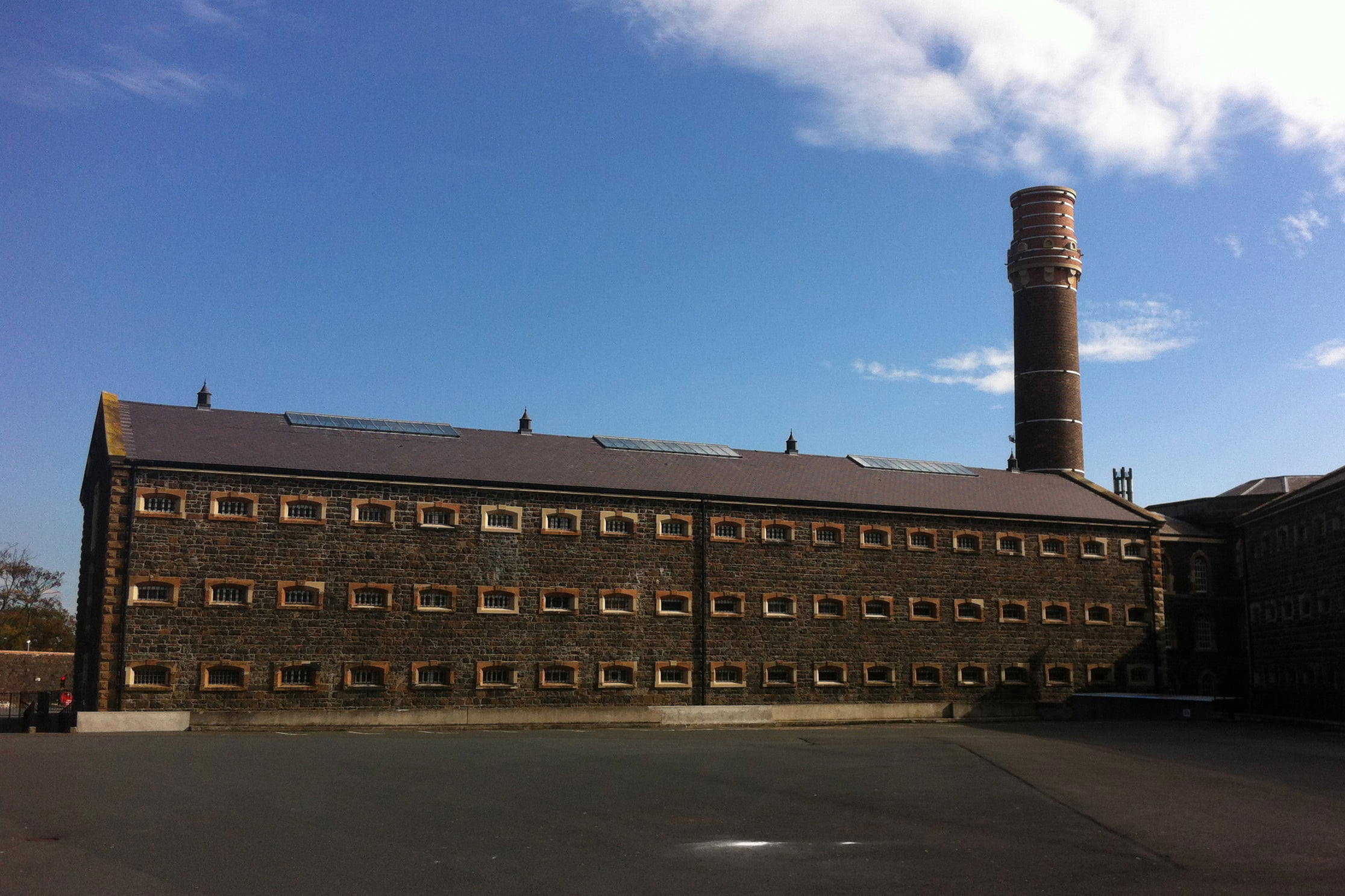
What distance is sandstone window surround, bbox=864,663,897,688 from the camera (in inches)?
1592

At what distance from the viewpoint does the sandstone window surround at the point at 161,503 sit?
32.3 m

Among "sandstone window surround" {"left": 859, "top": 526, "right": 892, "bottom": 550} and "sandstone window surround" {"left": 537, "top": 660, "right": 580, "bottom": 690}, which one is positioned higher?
"sandstone window surround" {"left": 859, "top": 526, "right": 892, "bottom": 550}

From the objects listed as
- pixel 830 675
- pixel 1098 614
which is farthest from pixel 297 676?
pixel 1098 614

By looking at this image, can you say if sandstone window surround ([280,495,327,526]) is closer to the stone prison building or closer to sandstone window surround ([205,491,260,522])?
the stone prison building

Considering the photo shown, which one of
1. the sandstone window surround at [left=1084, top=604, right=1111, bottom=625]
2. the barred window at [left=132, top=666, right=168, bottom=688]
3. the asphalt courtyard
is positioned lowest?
the asphalt courtyard

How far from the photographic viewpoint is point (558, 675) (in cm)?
3638

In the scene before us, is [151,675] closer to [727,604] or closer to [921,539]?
[727,604]

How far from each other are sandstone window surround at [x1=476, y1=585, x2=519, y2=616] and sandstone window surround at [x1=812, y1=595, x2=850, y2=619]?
409 inches

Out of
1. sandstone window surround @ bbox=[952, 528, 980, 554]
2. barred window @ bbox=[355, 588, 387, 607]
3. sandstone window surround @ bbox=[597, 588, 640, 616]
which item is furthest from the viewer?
sandstone window surround @ bbox=[952, 528, 980, 554]

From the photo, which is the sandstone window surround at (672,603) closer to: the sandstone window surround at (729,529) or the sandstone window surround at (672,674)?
the sandstone window surround at (672,674)

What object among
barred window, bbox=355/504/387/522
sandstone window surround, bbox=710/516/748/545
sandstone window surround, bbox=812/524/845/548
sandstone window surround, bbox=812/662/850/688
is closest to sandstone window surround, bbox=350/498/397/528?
barred window, bbox=355/504/387/522

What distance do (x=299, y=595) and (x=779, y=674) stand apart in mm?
15539

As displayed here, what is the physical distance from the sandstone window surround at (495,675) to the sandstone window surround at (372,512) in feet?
16.6

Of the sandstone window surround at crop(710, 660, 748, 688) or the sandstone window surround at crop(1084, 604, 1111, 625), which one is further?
the sandstone window surround at crop(1084, 604, 1111, 625)
